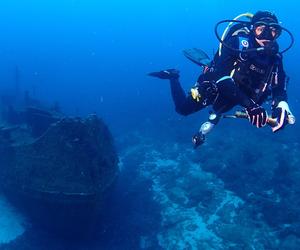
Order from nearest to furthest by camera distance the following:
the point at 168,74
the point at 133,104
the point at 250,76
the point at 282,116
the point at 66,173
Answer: the point at 282,116, the point at 250,76, the point at 168,74, the point at 66,173, the point at 133,104

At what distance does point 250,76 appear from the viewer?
519 cm

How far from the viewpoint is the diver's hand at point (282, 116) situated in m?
5.02

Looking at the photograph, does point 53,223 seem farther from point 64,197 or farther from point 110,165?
point 110,165

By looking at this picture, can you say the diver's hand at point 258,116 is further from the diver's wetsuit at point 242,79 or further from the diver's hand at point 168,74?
the diver's hand at point 168,74

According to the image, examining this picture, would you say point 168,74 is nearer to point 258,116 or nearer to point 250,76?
point 250,76

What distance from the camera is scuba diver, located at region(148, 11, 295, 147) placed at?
5.02 metres

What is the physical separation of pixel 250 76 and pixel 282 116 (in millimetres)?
729

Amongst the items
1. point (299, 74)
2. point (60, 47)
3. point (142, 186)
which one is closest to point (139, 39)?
point (60, 47)

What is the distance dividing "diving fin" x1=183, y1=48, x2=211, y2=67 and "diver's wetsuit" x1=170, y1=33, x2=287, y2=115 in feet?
2.03

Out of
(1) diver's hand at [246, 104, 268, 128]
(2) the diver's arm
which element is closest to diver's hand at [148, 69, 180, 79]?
(2) the diver's arm

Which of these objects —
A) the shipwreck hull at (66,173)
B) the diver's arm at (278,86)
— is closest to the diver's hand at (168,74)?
the diver's arm at (278,86)

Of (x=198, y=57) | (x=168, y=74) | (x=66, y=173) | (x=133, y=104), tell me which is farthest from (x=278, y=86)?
(x=133, y=104)

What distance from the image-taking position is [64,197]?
9.95 m

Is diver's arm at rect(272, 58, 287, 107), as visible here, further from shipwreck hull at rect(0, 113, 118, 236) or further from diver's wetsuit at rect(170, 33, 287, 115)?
shipwreck hull at rect(0, 113, 118, 236)
